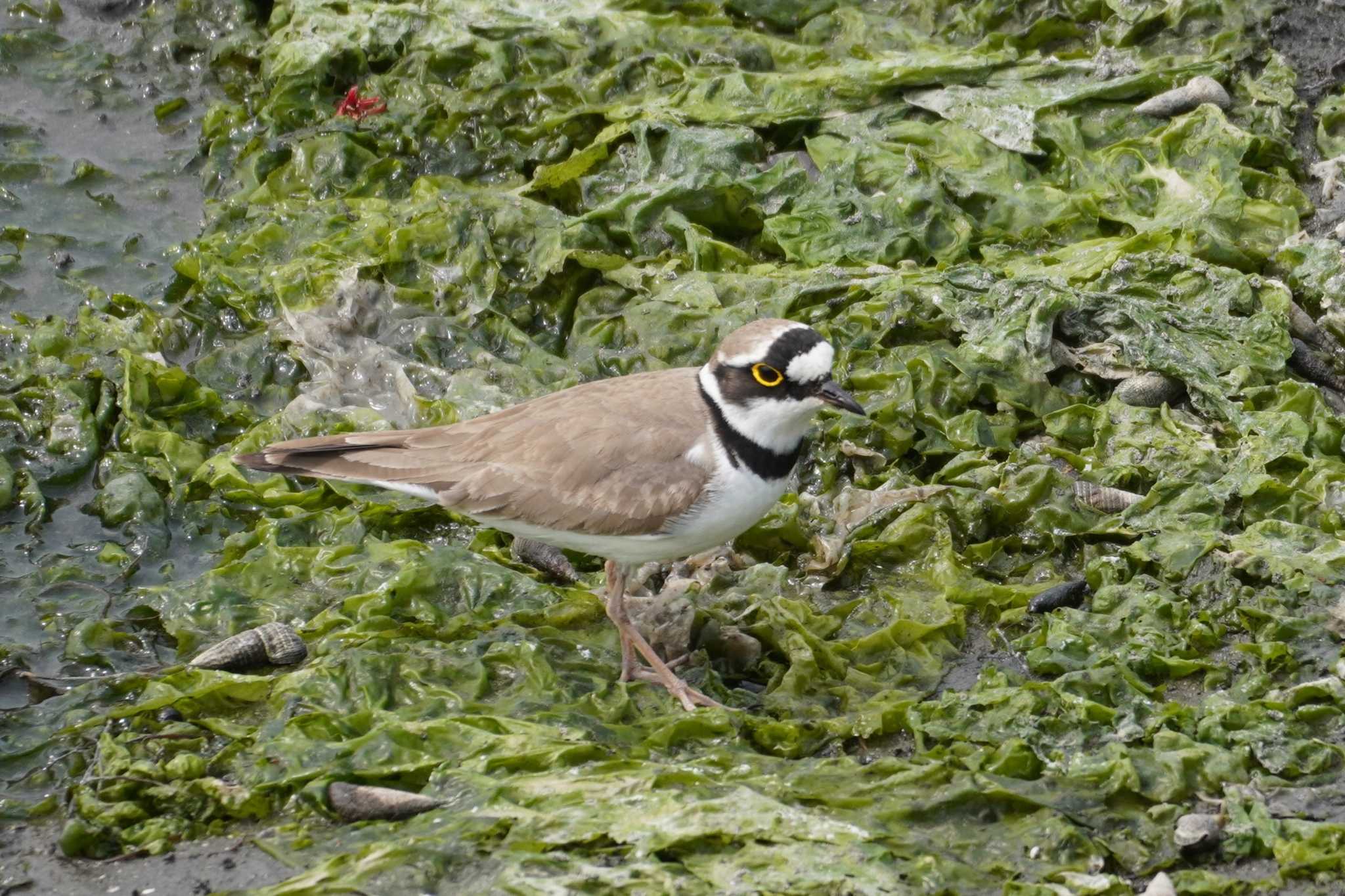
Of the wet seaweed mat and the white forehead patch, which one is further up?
Answer: the white forehead patch

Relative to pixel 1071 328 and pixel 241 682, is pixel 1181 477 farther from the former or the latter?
pixel 241 682

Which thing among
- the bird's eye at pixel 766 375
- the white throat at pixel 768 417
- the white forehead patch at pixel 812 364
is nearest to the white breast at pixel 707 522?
the white throat at pixel 768 417

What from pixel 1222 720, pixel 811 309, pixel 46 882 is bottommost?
pixel 46 882

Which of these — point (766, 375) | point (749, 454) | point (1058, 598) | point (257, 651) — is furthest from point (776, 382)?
point (257, 651)

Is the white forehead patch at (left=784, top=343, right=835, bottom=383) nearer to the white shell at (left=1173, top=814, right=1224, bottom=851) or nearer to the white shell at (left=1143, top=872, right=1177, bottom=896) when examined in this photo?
the white shell at (left=1173, top=814, right=1224, bottom=851)

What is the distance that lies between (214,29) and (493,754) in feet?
25.5

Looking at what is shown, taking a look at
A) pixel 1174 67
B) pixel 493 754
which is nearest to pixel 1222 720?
pixel 493 754

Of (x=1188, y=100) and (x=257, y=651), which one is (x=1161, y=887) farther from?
(x=1188, y=100)

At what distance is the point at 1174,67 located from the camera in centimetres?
959

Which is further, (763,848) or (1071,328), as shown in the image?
(1071,328)

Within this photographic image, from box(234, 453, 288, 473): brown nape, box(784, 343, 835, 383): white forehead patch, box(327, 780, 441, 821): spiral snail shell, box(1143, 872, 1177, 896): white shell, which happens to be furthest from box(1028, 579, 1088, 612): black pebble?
box(234, 453, 288, 473): brown nape

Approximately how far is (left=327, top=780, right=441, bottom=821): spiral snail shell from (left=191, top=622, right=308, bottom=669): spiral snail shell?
1106 mm

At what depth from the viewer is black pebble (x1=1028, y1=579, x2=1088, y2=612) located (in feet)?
21.9

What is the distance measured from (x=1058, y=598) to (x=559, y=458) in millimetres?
2280
